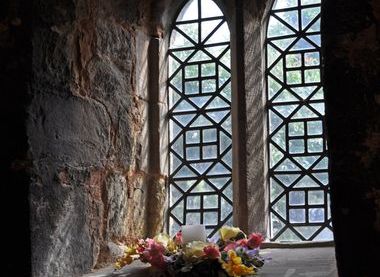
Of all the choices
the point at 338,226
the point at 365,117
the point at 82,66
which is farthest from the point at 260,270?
the point at 82,66

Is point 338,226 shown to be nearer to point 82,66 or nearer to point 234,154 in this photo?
point 234,154

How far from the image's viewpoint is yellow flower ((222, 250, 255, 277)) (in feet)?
8.41

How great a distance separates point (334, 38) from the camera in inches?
88.5

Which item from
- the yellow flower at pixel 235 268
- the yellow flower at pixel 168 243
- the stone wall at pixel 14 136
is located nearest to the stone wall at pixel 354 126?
the yellow flower at pixel 235 268

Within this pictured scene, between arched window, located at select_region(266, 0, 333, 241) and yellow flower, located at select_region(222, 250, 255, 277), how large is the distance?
681mm

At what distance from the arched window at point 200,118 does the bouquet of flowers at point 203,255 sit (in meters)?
0.51

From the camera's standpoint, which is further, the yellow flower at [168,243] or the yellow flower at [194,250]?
the yellow flower at [168,243]

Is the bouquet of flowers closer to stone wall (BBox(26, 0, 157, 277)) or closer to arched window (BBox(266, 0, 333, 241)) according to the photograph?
stone wall (BBox(26, 0, 157, 277))

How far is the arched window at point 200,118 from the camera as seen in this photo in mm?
3416

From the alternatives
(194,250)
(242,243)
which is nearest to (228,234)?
(242,243)

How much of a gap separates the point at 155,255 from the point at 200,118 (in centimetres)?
95

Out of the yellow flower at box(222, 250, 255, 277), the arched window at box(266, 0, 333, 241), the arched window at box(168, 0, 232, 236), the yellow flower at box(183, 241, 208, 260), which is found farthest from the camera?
the arched window at box(168, 0, 232, 236)

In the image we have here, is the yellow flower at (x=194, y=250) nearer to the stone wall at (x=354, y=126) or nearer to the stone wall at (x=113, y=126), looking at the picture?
the stone wall at (x=113, y=126)

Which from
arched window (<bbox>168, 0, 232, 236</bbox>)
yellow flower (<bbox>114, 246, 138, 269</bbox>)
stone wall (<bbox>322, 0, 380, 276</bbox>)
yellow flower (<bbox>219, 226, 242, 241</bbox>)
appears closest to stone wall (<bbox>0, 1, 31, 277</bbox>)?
yellow flower (<bbox>114, 246, 138, 269</bbox>)
